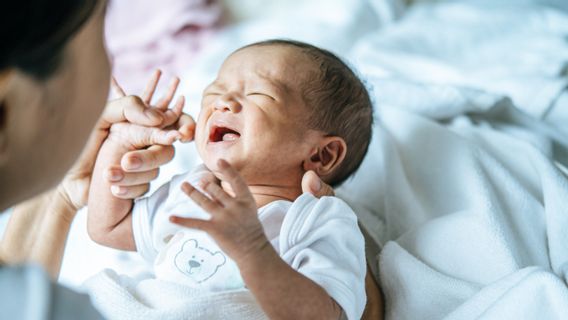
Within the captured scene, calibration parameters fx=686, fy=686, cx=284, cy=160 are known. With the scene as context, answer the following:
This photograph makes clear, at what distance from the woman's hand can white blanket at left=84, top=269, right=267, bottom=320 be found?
149 mm

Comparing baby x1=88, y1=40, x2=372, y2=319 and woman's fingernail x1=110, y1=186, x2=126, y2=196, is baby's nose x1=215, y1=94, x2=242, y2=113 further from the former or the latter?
woman's fingernail x1=110, y1=186, x2=126, y2=196

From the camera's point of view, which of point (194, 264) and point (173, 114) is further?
point (173, 114)

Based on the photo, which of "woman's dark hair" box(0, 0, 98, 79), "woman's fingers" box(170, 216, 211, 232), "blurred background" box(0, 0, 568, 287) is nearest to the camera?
"woman's dark hair" box(0, 0, 98, 79)

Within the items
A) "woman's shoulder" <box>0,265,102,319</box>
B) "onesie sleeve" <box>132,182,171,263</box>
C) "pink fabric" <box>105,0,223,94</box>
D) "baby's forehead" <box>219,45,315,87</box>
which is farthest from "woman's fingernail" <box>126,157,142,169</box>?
"pink fabric" <box>105,0,223,94</box>

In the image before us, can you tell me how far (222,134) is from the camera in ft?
3.47

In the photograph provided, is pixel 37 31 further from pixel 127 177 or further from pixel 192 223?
pixel 127 177

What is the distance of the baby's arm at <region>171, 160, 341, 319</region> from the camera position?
2.48 feet

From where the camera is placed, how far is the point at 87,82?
0.60m

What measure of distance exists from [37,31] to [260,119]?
543 millimetres

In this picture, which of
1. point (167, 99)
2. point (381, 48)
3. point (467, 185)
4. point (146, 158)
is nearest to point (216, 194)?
point (146, 158)

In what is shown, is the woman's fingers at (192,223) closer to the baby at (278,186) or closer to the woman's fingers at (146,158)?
the baby at (278,186)

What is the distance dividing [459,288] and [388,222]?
25 centimetres

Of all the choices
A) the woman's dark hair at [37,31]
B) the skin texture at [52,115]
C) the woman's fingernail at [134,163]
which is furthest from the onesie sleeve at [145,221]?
the woman's dark hair at [37,31]

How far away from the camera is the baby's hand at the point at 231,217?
753 mm
